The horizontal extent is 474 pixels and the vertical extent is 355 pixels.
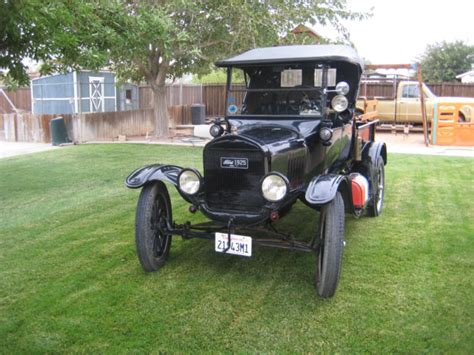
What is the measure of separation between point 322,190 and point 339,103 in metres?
1.35

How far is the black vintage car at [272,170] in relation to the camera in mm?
3932

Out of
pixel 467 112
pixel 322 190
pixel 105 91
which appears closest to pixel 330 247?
pixel 322 190

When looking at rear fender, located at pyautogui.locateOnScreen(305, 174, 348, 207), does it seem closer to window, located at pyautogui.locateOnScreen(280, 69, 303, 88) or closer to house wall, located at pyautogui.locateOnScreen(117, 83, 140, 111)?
window, located at pyautogui.locateOnScreen(280, 69, 303, 88)

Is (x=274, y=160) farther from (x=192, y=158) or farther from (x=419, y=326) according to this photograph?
(x=192, y=158)

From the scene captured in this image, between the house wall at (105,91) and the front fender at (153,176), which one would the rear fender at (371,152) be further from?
the house wall at (105,91)

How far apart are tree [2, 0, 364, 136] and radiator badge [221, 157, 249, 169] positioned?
2148mm

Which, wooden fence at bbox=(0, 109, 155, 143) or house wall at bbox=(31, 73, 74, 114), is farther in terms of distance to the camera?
house wall at bbox=(31, 73, 74, 114)

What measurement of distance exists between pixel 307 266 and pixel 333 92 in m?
1.82

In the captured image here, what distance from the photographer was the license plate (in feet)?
13.0

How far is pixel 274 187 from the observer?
3.91m

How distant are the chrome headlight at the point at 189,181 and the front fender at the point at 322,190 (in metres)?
0.98

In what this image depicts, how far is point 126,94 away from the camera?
21.3m

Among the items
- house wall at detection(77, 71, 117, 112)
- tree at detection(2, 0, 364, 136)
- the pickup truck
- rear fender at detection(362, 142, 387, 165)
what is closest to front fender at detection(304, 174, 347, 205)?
rear fender at detection(362, 142, 387, 165)

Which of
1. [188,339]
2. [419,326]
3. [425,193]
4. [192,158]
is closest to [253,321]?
[188,339]
